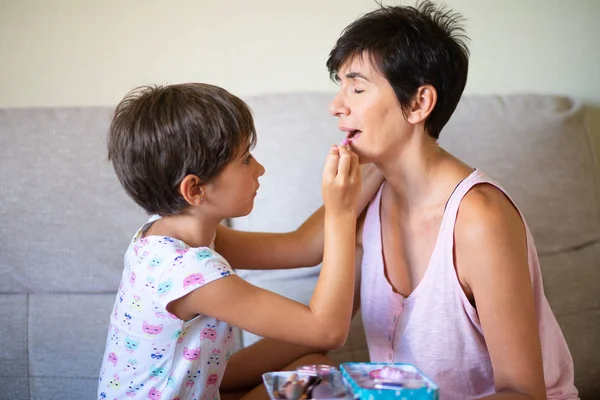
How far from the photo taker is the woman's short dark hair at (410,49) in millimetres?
1399

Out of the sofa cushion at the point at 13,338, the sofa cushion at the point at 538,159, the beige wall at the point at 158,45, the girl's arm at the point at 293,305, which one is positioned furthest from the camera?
the beige wall at the point at 158,45

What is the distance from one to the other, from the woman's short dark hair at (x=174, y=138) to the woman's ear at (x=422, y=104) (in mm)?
345

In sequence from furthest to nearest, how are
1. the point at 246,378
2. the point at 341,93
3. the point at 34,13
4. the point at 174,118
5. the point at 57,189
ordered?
the point at 34,13
the point at 57,189
the point at 246,378
the point at 341,93
the point at 174,118

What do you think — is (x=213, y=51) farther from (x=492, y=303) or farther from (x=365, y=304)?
(x=492, y=303)

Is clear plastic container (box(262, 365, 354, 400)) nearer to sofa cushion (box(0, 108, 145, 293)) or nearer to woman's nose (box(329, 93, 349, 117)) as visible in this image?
woman's nose (box(329, 93, 349, 117))

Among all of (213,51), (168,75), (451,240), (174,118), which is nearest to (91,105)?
(168,75)

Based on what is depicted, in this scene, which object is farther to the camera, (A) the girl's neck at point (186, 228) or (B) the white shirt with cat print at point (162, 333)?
(A) the girl's neck at point (186, 228)

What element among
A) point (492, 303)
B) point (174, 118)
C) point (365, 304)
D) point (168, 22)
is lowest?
point (365, 304)

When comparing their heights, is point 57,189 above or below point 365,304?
above

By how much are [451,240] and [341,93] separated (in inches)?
14.9

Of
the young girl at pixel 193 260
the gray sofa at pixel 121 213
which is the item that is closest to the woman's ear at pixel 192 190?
the young girl at pixel 193 260

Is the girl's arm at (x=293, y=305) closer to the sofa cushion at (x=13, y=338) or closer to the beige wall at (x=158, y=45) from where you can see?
the sofa cushion at (x=13, y=338)

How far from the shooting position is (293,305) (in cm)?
123

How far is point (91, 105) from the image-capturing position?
82.8 inches
